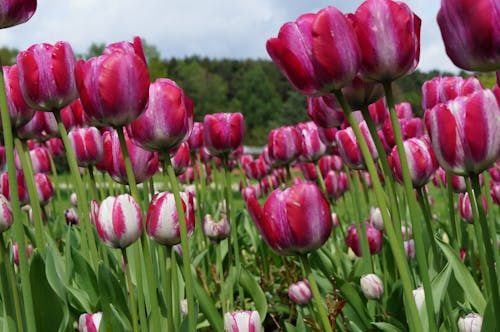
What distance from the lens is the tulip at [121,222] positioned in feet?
4.25

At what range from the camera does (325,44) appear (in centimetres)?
105

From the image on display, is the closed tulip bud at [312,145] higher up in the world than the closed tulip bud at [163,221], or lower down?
lower down

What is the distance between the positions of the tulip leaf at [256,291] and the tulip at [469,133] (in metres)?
1.32

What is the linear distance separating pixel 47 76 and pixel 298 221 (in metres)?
0.77

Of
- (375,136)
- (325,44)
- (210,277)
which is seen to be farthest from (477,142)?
(210,277)

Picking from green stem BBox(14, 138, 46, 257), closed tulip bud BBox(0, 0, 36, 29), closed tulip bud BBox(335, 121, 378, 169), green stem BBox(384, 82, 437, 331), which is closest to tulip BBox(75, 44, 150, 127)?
closed tulip bud BBox(0, 0, 36, 29)

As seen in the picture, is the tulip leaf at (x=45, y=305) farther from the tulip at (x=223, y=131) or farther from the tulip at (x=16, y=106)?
the tulip at (x=223, y=131)

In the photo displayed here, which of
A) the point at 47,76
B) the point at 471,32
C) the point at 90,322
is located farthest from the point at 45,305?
the point at 471,32

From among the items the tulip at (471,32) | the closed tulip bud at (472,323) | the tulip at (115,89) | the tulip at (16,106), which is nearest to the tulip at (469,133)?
the tulip at (471,32)

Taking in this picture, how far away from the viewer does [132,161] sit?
1.62 metres

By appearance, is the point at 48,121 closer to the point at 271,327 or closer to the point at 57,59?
the point at 57,59

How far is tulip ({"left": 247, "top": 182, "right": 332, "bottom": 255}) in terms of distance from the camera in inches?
44.2

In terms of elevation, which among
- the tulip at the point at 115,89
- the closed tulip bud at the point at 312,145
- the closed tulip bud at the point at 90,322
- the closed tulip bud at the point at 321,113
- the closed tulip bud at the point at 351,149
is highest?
the tulip at the point at 115,89

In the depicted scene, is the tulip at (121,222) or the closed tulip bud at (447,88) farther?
the closed tulip bud at (447,88)
